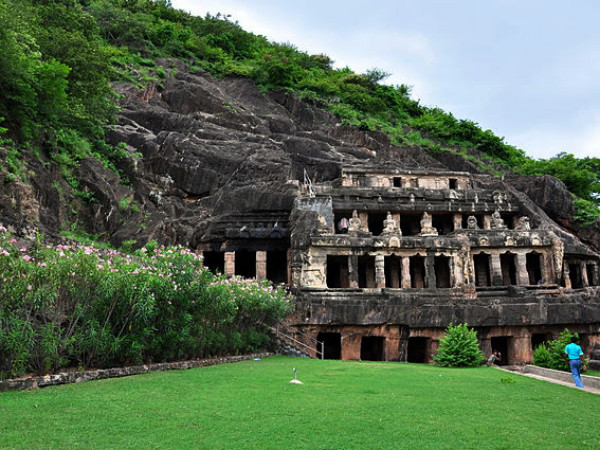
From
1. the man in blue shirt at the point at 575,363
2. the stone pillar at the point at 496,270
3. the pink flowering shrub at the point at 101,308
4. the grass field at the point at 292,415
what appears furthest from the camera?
the stone pillar at the point at 496,270

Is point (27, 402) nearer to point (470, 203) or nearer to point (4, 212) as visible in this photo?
point (4, 212)

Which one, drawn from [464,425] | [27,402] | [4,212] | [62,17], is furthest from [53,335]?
[62,17]

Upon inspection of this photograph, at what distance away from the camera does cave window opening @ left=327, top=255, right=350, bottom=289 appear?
2972cm

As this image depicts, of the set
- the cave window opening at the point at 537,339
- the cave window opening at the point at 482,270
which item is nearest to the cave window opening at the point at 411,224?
the cave window opening at the point at 482,270

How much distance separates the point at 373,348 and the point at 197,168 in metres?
18.4

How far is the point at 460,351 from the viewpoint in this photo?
17.7m

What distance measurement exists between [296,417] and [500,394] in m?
5.60

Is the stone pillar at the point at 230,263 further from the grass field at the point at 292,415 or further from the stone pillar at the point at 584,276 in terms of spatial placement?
the stone pillar at the point at 584,276

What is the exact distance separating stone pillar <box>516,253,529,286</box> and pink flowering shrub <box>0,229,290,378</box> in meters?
18.4

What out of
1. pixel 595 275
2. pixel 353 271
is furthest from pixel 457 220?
pixel 353 271

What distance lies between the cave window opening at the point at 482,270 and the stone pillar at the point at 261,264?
13576 millimetres

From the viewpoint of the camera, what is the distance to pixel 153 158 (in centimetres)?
3634

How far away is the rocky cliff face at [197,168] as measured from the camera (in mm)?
30281

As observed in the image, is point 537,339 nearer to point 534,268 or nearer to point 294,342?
point 534,268
